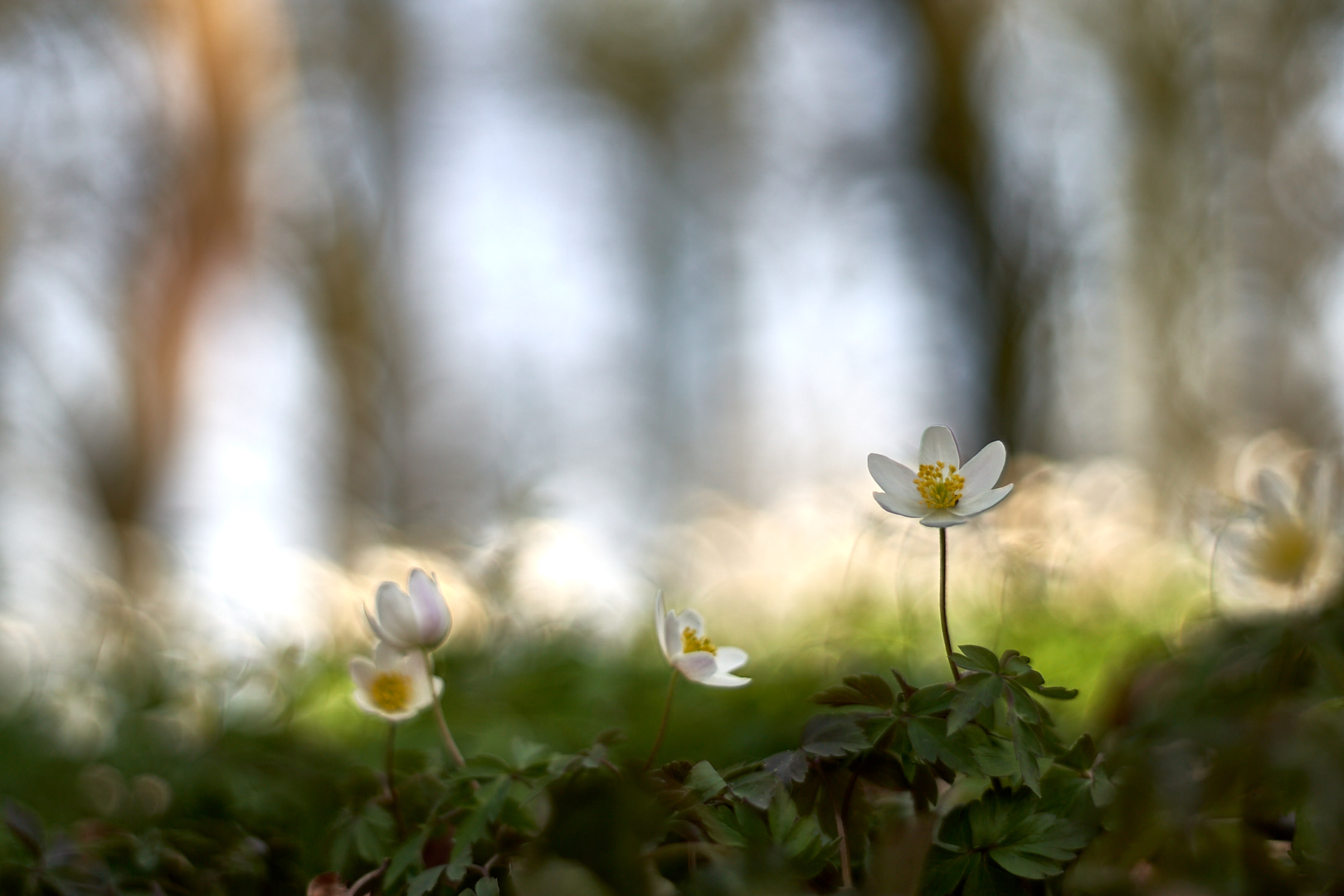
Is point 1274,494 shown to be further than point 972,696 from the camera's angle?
Yes

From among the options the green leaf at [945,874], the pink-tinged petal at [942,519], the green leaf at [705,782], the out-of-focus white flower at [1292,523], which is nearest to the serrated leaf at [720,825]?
the green leaf at [705,782]

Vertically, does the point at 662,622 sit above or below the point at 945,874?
above

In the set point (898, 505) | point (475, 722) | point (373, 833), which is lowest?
point (475, 722)

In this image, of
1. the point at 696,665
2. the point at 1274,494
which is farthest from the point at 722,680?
the point at 1274,494

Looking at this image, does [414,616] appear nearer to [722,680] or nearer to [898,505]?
[722,680]

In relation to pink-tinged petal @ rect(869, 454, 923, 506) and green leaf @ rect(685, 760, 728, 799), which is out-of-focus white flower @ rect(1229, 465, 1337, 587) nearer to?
pink-tinged petal @ rect(869, 454, 923, 506)

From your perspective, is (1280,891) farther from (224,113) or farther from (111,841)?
(224,113)

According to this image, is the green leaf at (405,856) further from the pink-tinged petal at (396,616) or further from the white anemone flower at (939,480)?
the white anemone flower at (939,480)
